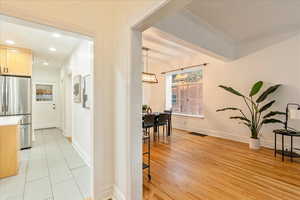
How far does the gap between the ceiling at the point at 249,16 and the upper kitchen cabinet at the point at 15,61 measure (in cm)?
423

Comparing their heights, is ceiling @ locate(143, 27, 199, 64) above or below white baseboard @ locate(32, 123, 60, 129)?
above

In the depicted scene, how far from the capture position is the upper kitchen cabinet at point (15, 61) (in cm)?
334

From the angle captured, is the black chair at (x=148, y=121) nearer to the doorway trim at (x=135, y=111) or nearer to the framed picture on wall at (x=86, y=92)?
the framed picture on wall at (x=86, y=92)

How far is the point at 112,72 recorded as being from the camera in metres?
1.80

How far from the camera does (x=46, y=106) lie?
6.04m

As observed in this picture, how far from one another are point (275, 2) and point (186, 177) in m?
3.36

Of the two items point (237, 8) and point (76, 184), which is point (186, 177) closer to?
point (76, 184)

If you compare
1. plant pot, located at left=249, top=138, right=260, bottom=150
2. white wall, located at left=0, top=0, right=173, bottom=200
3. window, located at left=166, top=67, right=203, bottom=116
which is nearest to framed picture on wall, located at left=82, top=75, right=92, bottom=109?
white wall, located at left=0, top=0, right=173, bottom=200

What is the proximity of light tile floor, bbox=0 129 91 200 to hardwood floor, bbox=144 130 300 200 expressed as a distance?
1071 millimetres

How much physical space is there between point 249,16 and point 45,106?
303 inches

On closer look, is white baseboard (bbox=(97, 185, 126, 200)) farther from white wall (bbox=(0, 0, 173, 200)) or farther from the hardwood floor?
the hardwood floor

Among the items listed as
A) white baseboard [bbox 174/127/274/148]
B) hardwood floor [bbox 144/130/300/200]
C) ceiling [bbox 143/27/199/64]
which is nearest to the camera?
hardwood floor [bbox 144/130/300/200]

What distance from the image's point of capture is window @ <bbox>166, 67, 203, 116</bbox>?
517 centimetres

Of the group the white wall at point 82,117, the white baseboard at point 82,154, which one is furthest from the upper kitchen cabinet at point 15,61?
the white baseboard at point 82,154
